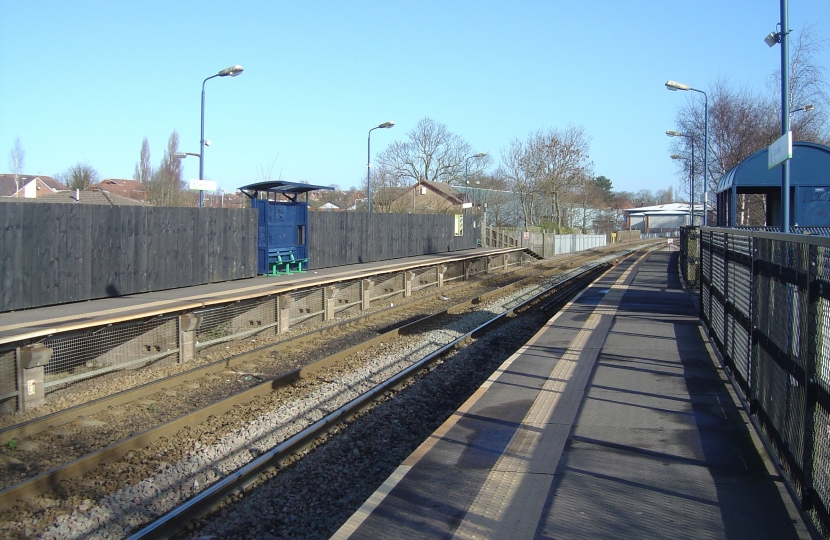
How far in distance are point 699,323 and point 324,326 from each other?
7.69 metres

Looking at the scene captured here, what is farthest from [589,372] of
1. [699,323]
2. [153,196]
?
[153,196]

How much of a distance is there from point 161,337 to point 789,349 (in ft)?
31.2

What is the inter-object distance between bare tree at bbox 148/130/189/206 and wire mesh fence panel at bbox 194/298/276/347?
23.8 m

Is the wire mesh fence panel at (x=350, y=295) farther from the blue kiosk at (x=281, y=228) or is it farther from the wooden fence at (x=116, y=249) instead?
the wooden fence at (x=116, y=249)

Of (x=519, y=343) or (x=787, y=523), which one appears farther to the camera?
(x=519, y=343)

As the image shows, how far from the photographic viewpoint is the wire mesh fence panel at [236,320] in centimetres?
1301

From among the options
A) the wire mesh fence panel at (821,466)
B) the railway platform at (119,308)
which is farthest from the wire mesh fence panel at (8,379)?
the wire mesh fence panel at (821,466)

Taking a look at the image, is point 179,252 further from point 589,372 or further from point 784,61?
point 784,61

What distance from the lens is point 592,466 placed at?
5.50m

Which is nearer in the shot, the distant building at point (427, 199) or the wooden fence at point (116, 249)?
the wooden fence at point (116, 249)

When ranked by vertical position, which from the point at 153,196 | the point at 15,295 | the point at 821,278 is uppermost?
the point at 153,196

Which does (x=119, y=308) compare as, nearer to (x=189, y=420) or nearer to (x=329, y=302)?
(x=329, y=302)

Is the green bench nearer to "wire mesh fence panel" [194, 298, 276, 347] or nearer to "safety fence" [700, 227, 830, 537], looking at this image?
"wire mesh fence panel" [194, 298, 276, 347]

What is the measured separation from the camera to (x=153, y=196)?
1671 inches
